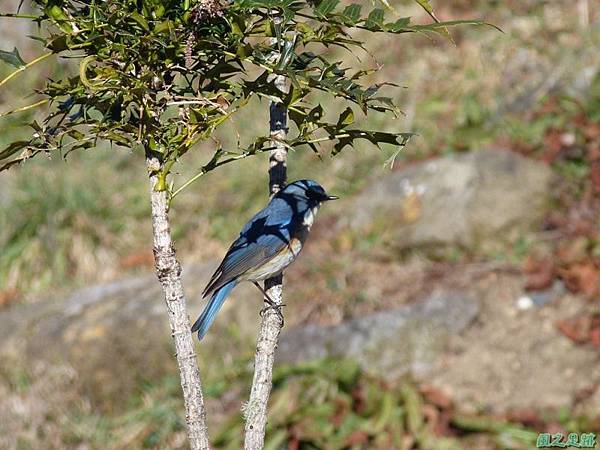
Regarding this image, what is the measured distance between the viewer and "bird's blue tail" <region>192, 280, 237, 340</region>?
159 inches

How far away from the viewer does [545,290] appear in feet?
23.1

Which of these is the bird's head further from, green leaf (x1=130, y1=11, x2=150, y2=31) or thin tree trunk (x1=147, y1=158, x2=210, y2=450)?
green leaf (x1=130, y1=11, x2=150, y2=31)

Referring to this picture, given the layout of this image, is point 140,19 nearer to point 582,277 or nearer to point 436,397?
point 436,397

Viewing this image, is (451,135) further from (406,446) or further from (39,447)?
(39,447)

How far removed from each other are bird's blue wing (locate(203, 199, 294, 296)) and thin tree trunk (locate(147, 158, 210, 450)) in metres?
1.22

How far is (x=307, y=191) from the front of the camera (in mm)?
4270

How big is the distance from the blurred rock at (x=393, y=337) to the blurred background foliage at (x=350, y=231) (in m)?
0.20

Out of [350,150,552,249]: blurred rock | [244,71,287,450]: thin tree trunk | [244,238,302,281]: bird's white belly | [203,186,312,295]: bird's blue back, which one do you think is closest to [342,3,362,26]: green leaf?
[244,71,287,450]: thin tree trunk

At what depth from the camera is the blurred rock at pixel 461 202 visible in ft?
25.1

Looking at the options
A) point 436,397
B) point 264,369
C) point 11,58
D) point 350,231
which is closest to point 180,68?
point 11,58

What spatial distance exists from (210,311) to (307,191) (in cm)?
70

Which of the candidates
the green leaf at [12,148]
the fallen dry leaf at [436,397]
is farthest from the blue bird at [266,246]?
the fallen dry leaf at [436,397]

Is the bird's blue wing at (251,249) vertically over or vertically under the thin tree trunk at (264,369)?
over

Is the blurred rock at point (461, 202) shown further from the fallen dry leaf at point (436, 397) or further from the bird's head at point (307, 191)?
the bird's head at point (307, 191)
